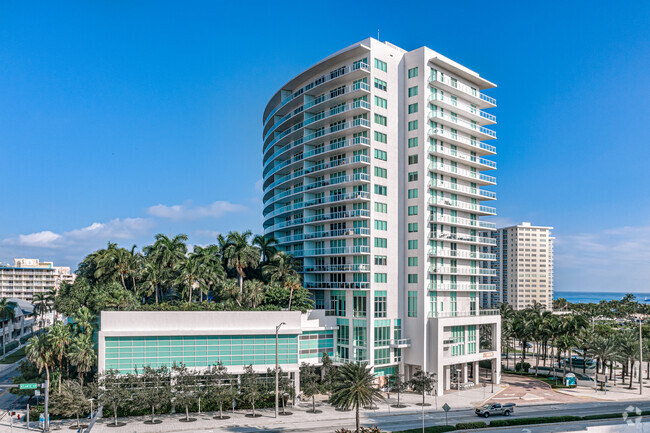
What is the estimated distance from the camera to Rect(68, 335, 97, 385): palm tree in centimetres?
5806

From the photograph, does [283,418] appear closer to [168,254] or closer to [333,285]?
[333,285]

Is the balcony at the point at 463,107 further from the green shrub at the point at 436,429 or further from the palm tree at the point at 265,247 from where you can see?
the green shrub at the point at 436,429

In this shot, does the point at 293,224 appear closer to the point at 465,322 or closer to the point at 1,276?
the point at 465,322

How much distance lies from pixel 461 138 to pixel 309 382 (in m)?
46.6

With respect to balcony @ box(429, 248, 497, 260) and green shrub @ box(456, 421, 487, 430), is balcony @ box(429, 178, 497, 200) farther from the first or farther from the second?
green shrub @ box(456, 421, 487, 430)

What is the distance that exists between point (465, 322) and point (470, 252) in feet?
42.0

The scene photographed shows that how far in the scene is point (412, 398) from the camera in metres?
71.8

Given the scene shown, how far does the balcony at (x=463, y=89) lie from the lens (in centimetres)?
8107

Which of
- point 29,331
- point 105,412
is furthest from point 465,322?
point 29,331

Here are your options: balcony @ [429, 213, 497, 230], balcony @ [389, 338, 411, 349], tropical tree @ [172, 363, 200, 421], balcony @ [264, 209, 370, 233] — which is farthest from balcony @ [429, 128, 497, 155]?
tropical tree @ [172, 363, 200, 421]

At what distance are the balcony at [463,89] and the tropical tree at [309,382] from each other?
47007 millimetres

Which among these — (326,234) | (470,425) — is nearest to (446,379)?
(470,425)

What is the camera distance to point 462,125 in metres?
84.5

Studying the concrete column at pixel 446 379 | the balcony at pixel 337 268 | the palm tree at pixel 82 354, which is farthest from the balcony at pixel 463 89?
the palm tree at pixel 82 354
